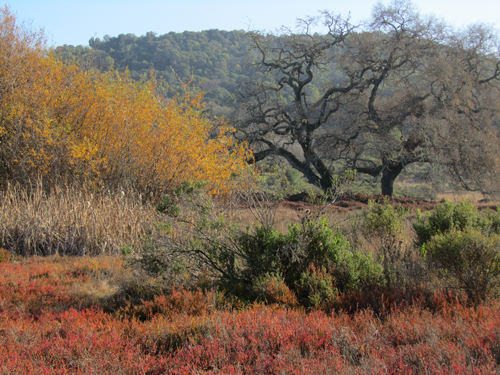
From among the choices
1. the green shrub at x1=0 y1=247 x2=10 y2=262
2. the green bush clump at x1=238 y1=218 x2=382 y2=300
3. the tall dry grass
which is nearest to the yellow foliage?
the tall dry grass

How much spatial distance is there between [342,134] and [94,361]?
45.1ft

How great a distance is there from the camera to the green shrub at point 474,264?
11.6ft

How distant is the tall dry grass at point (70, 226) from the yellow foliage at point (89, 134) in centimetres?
93

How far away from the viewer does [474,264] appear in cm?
364

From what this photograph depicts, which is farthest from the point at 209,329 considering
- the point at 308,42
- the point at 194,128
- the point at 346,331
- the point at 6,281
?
the point at 308,42

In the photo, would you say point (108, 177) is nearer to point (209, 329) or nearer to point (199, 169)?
point (199, 169)

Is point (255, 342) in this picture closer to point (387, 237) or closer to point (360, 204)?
point (387, 237)

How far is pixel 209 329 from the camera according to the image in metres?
3.09

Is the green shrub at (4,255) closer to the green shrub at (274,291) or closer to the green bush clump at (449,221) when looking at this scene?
the green shrub at (274,291)

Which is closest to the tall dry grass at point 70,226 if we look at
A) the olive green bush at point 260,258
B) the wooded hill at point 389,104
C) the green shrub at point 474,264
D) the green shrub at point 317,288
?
the olive green bush at point 260,258

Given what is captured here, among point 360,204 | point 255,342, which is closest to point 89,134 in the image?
point 255,342

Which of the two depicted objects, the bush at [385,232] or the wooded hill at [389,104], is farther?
the wooded hill at [389,104]

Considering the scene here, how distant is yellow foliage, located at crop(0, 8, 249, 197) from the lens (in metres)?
7.88

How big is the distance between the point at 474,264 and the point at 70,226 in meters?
6.44
